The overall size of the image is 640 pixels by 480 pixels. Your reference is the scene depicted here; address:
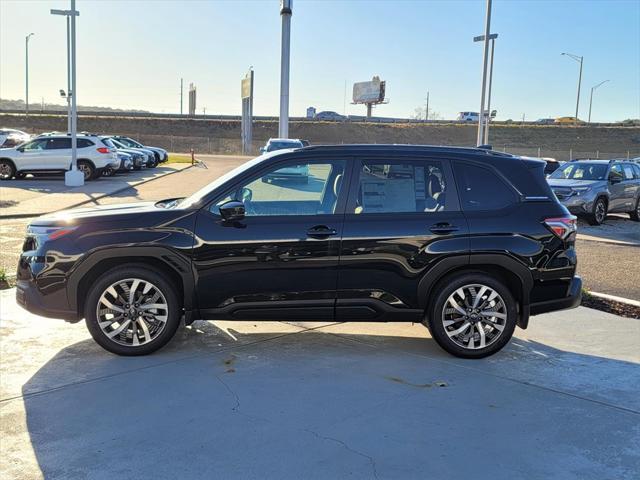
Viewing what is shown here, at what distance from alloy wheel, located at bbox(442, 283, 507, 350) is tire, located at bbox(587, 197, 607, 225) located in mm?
11369

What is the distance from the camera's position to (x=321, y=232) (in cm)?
512

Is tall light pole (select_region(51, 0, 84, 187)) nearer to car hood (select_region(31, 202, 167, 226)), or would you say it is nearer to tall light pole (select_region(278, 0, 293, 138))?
tall light pole (select_region(278, 0, 293, 138))

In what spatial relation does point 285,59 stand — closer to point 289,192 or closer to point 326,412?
point 289,192

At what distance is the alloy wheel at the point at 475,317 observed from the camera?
17.4ft

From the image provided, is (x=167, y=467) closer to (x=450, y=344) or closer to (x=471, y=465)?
(x=471, y=465)

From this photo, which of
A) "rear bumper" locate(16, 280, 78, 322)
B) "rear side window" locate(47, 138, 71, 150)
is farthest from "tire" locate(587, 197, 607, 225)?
"rear side window" locate(47, 138, 71, 150)

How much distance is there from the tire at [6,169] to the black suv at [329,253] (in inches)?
801

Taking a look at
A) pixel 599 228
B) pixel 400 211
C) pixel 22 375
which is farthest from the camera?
pixel 599 228

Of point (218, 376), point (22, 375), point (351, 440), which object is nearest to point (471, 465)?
point (351, 440)

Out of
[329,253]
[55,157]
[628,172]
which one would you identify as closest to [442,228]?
[329,253]

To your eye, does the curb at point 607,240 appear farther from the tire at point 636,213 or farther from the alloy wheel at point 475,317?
the alloy wheel at point 475,317

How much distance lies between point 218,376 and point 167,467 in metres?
1.37

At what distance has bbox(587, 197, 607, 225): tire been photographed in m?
15.4

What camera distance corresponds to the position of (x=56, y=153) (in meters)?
23.4
